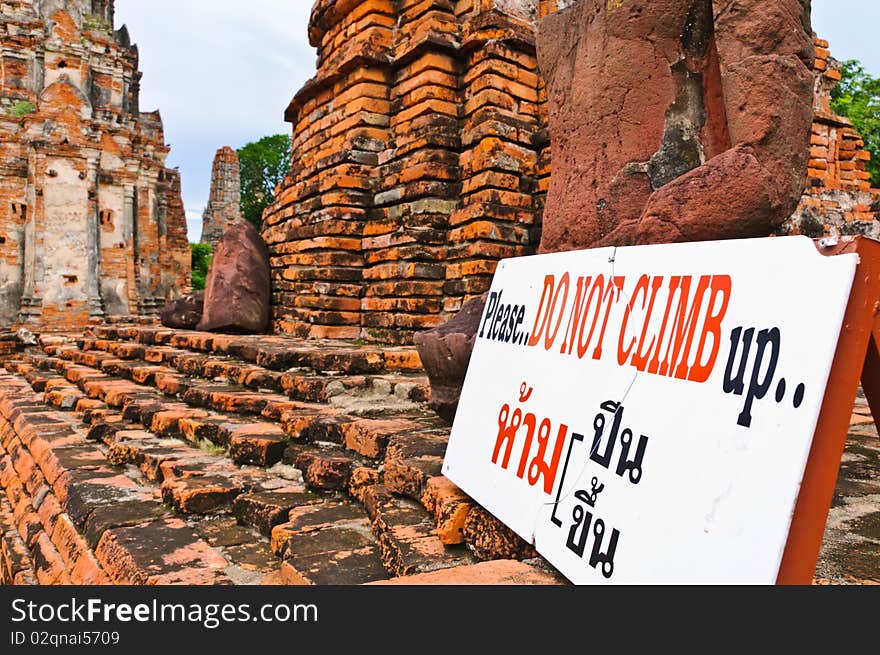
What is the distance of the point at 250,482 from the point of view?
2.40m

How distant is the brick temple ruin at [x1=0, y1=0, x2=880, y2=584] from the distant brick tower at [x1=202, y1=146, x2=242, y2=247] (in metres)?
19.0

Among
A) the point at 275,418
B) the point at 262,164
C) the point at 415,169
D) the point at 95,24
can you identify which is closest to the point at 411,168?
the point at 415,169

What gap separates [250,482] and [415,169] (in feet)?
8.99

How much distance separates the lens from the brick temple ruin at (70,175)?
11539 millimetres

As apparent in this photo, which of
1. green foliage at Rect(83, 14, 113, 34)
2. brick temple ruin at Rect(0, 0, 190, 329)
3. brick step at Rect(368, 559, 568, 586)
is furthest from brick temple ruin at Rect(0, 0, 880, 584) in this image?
green foliage at Rect(83, 14, 113, 34)

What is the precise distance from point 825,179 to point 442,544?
23.1ft

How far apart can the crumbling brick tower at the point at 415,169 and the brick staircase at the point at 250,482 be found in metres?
0.59

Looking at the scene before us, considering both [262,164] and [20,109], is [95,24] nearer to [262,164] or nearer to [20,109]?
[20,109]

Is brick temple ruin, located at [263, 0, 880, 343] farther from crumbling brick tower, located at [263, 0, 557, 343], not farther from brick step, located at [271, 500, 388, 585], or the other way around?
brick step, located at [271, 500, 388, 585]

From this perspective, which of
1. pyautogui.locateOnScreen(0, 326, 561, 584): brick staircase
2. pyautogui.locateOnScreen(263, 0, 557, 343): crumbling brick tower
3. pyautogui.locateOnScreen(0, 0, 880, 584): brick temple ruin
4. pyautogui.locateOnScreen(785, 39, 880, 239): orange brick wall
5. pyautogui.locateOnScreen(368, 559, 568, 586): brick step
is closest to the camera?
pyautogui.locateOnScreen(368, 559, 568, 586): brick step

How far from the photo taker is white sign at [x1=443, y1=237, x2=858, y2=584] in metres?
0.88
